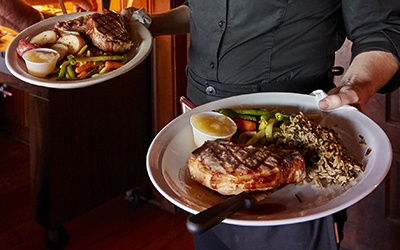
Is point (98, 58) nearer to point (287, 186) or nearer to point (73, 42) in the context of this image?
point (73, 42)

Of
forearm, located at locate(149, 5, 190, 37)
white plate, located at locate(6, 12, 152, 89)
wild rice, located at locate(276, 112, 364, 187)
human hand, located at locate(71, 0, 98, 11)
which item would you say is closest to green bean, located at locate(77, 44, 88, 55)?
white plate, located at locate(6, 12, 152, 89)

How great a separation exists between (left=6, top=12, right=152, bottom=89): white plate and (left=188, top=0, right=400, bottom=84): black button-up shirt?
0.62 feet

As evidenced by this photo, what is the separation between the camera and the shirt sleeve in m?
1.19

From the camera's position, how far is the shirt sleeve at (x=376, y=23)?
3.92ft

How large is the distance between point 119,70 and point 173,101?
45.6 inches

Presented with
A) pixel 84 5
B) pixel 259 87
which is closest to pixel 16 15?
pixel 84 5

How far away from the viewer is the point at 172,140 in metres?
1.15

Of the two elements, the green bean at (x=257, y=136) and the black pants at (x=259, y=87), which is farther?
the black pants at (x=259, y=87)

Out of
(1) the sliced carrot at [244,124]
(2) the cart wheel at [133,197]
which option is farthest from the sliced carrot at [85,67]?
(2) the cart wheel at [133,197]

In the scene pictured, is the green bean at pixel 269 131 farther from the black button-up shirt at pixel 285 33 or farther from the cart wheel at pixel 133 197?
the cart wheel at pixel 133 197

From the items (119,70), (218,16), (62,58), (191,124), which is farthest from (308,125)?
(62,58)

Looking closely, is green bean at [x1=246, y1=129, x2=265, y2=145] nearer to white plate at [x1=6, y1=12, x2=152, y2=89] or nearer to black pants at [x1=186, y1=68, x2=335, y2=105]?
black pants at [x1=186, y1=68, x2=335, y2=105]

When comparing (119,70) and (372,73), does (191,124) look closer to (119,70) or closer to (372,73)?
(119,70)

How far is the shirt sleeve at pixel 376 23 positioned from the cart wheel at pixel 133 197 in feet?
5.82
